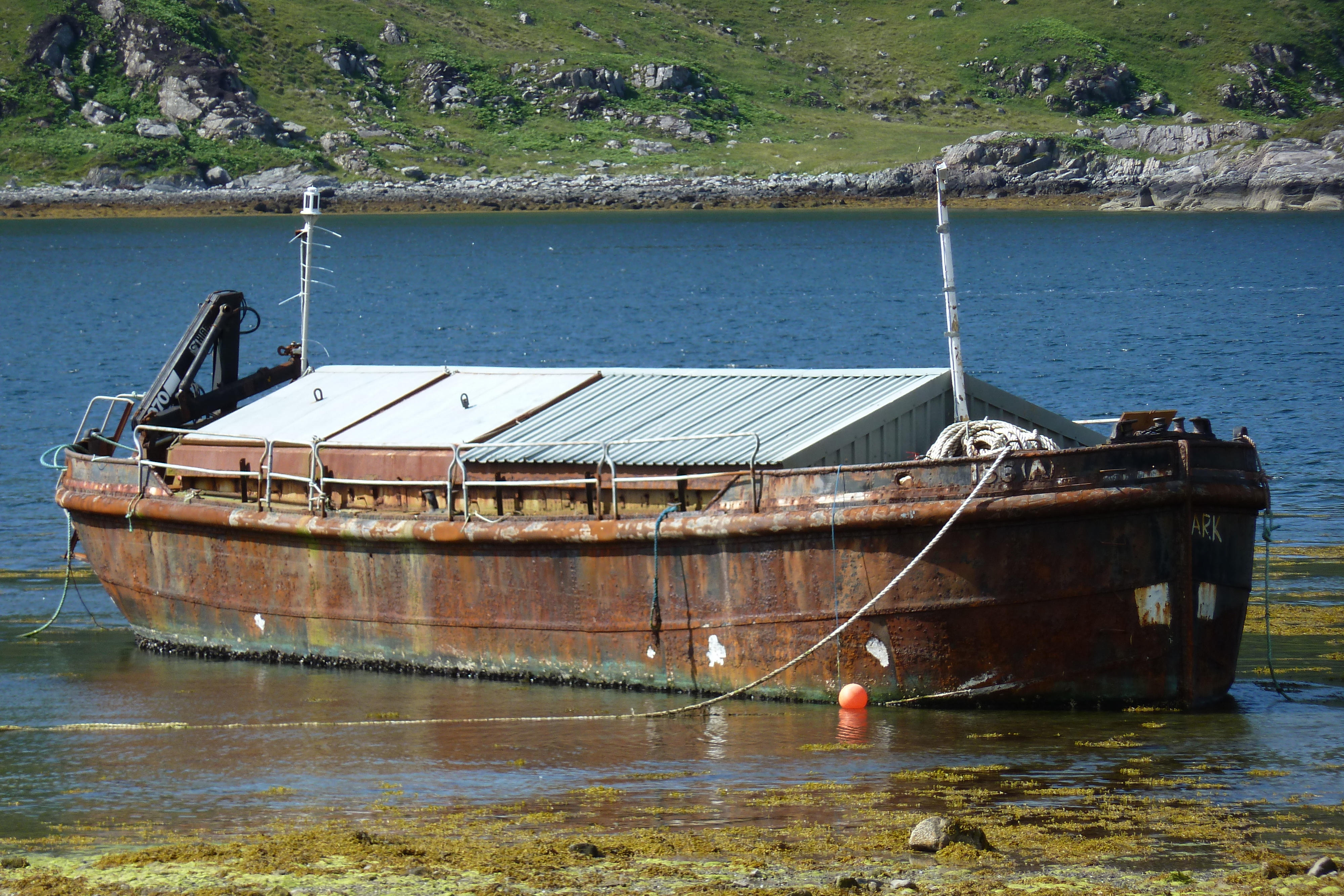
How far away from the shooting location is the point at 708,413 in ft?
54.1

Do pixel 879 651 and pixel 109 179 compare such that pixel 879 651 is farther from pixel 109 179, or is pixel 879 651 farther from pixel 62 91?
pixel 62 91

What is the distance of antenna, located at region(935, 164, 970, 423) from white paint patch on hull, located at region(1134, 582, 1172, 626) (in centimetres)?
221

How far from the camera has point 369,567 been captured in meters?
16.8

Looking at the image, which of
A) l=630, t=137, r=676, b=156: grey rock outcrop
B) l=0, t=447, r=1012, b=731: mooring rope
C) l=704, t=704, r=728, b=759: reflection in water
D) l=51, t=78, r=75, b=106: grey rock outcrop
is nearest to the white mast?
l=0, t=447, r=1012, b=731: mooring rope

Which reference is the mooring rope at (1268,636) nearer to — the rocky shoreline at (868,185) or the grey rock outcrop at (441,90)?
the rocky shoreline at (868,185)

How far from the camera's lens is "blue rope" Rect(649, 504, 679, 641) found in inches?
582

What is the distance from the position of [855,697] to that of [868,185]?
150 metres

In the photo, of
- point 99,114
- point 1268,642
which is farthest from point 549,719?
point 99,114

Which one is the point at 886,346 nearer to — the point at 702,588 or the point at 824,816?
the point at 702,588

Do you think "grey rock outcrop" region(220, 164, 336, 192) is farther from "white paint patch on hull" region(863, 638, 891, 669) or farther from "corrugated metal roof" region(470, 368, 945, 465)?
"white paint patch on hull" region(863, 638, 891, 669)

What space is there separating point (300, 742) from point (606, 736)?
265 centimetres

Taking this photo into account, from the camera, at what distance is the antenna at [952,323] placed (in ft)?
49.2

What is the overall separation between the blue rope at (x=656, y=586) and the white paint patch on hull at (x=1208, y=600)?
14.7 ft

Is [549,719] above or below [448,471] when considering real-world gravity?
below
